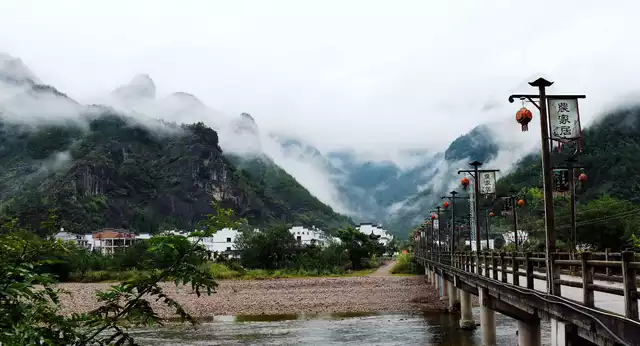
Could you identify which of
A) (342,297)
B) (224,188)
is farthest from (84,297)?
(224,188)

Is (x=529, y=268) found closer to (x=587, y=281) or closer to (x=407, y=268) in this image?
(x=587, y=281)

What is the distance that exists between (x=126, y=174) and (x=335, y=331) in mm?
139709

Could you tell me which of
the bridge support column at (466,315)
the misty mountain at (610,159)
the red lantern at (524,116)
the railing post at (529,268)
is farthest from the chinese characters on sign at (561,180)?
the misty mountain at (610,159)

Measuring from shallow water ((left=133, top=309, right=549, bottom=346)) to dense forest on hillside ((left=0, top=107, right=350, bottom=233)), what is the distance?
108115 mm

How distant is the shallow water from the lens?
22.7m

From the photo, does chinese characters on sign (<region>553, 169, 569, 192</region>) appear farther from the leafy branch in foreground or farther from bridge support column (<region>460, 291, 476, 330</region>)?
the leafy branch in foreground

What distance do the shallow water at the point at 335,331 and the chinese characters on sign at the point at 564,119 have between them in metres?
10.6

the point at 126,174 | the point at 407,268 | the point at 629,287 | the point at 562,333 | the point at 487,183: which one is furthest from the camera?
the point at 126,174

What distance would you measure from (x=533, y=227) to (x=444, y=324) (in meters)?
39.8

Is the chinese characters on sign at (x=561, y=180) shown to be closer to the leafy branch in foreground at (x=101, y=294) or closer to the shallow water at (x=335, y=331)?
the shallow water at (x=335, y=331)

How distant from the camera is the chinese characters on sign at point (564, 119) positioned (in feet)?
38.7

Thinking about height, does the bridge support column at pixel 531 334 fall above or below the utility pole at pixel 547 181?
below

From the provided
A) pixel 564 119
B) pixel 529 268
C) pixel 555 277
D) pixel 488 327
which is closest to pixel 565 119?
pixel 564 119

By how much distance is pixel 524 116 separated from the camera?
13812 millimetres
